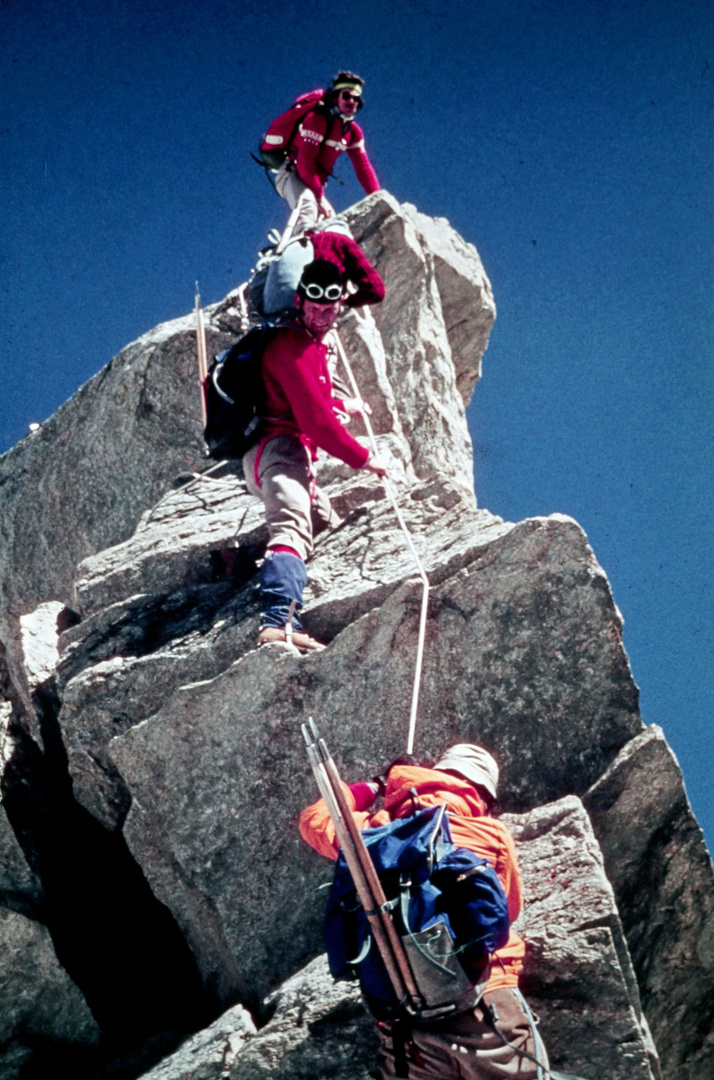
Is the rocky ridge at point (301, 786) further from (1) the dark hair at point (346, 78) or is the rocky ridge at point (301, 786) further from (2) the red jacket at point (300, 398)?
(1) the dark hair at point (346, 78)

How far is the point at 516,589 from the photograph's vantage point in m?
8.47

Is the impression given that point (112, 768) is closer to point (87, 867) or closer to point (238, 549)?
point (87, 867)

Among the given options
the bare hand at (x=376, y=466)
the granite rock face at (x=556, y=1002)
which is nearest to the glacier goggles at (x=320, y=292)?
the bare hand at (x=376, y=466)

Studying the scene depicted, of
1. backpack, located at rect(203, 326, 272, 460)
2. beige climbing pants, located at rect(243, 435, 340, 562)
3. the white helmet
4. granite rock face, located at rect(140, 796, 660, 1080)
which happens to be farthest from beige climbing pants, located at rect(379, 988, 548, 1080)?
backpack, located at rect(203, 326, 272, 460)

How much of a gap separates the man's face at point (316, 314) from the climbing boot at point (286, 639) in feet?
9.93

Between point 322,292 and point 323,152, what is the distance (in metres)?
6.58

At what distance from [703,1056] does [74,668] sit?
256 inches

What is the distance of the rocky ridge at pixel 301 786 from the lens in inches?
269

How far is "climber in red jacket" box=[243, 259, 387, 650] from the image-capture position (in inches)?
366

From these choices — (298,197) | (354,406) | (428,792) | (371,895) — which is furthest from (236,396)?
(298,197)

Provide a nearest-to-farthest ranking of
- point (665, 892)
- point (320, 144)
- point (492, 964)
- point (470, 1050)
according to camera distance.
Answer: point (470, 1050) < point (492, 964) < point (665, 892) < point (320, 144)

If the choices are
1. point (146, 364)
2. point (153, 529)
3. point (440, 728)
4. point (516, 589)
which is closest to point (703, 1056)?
point (440, 728)

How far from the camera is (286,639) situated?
858 cm

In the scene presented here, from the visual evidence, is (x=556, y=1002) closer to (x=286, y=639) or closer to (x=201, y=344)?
(x=286, y=639)
